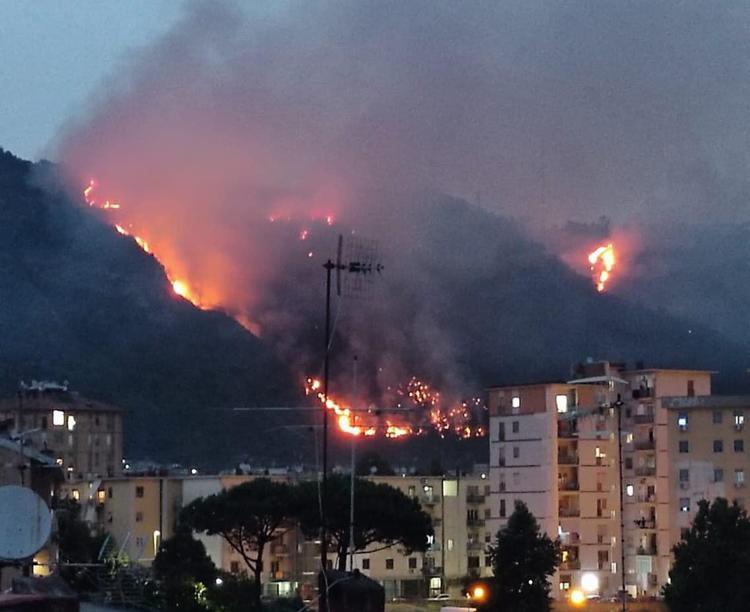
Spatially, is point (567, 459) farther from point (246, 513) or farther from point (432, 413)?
point (432, 413)

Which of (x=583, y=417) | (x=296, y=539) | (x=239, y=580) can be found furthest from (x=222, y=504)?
(x=583, y=417)

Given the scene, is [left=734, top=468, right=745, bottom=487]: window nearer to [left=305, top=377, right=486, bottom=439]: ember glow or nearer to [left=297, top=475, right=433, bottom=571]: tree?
→ [left=297, top=475, right=433, bottom=571]: tree

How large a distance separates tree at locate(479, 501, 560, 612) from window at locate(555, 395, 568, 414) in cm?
2044

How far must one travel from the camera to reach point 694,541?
145 ft

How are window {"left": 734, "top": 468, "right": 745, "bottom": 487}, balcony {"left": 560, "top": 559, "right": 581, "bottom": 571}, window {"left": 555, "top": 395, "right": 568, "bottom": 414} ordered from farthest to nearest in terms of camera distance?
window {"left": 555, "top": 395, "right": 568, "bottom": 414} < balcony {"left": 560, "top": 559, "right": 581, "bottom": 571} < window {"left": 734, "top": 468, "right": 745, "bottom": 487}

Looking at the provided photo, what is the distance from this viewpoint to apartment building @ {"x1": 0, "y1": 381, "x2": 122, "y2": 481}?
99250mm

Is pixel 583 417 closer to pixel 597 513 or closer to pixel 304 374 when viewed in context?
pixel 597 513

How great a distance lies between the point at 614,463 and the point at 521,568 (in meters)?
22.1

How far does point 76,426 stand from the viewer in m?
102

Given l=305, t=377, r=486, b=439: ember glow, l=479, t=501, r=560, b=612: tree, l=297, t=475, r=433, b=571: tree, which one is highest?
l=305, t=377, r=486, b=439: ember glow

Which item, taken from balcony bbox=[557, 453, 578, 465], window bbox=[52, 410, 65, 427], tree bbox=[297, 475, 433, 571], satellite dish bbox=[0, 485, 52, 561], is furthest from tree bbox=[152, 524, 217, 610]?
window bbox=[52, 410, 65, 427]

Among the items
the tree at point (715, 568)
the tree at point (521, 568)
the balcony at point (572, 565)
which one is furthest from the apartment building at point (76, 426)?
the tree at point (715, 568)

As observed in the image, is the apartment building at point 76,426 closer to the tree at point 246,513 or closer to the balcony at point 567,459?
the balcony at point 567,459

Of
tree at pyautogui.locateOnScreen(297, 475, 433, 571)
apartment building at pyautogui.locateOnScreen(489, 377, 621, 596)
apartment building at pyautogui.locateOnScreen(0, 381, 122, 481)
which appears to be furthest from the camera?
apartment building at pyautogui.locateOnScreen(0, 381, 122, 481)
